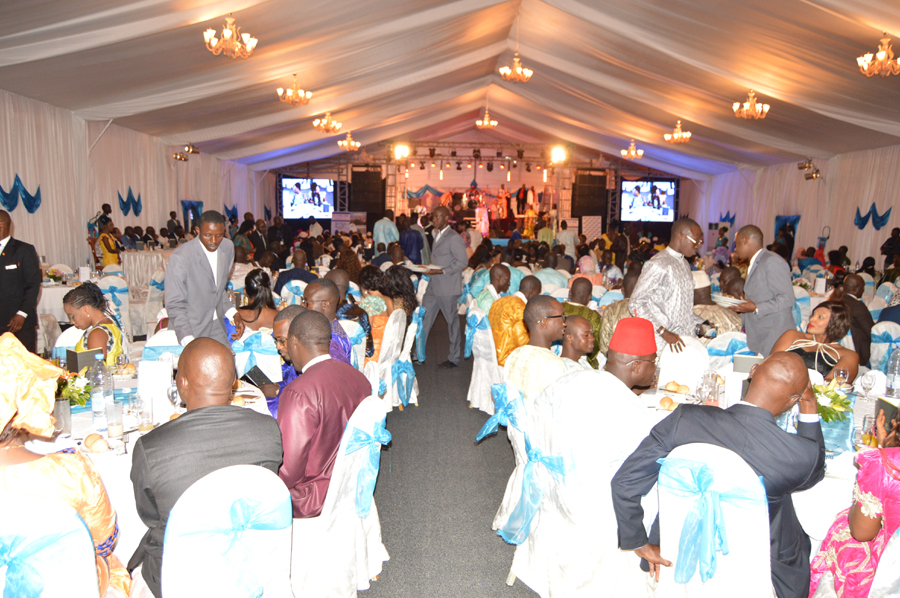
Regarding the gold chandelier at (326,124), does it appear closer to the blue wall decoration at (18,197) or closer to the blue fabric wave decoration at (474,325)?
the blue wall decoration at (18,197)

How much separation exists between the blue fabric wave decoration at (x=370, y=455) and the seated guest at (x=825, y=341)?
258 centimetres

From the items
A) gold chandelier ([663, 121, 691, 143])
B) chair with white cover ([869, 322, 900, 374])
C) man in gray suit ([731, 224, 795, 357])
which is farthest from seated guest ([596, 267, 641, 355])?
gold chandelier ([663, 121, 691, 143])

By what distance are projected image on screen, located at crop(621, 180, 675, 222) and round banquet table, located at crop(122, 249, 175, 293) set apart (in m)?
17.0

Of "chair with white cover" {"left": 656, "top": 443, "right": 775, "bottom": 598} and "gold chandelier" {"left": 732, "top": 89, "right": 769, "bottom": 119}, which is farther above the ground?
"gold chandelier" {"left": 732, "top": 89, "right": 769, "bottom": 119}

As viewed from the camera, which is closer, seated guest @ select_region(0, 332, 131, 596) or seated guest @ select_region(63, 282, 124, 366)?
seated guest @ select_region(0, 332, 131, 596)

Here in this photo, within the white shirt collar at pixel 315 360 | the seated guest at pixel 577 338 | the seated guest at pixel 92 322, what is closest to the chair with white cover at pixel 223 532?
the white shirt collar at pixel 315 360

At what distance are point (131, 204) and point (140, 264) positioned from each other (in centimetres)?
298

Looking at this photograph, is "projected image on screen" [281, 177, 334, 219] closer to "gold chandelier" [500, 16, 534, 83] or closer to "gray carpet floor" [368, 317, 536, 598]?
"gold chandelier" [500, 16, 534, 83]

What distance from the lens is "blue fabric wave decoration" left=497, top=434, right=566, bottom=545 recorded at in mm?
2324

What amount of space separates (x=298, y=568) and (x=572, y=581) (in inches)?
44.3

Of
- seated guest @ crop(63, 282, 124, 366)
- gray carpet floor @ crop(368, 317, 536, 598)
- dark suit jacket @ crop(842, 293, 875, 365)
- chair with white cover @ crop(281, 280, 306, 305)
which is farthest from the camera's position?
chair with white cover @ crop(281, 280, 306, 305)

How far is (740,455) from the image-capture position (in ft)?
6.15

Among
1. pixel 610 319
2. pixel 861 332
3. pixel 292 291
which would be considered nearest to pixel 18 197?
pixel 292 291

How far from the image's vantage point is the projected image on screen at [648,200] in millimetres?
22672
